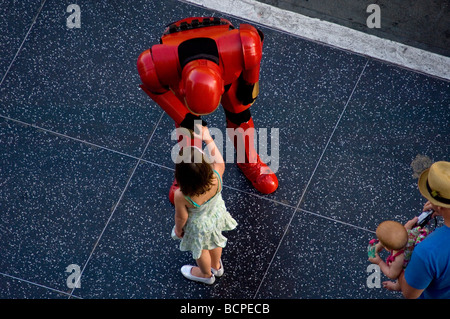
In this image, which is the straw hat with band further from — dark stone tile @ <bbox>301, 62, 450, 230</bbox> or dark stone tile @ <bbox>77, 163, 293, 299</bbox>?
dark stone tile @ <bbox>77, 163, 293, 299</bbox>

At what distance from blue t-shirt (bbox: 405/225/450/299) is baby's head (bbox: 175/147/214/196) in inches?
32.2

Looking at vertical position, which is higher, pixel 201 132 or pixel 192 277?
pixel 201 132

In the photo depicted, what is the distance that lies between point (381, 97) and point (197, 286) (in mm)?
1539

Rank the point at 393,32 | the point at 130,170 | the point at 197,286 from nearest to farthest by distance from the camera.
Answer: the point at 197,286
the point at 130,170
the point at 393,32

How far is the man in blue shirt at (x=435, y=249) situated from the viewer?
1807 millimetres

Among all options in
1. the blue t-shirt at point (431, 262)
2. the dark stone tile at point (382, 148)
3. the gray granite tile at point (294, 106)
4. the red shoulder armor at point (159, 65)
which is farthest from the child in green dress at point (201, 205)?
the blue t-shirt at point (431, 262)

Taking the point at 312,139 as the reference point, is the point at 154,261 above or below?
below

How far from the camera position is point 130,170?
294 cm

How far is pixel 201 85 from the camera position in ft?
6.47

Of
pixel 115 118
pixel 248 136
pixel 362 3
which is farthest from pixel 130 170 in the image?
pixel 362 3

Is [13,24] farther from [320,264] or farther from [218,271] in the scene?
[320,264]

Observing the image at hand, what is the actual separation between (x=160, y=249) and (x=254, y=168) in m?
0.68

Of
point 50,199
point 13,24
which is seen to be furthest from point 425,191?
point 13,24

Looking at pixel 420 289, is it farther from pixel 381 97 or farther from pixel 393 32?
pixel 393 32
